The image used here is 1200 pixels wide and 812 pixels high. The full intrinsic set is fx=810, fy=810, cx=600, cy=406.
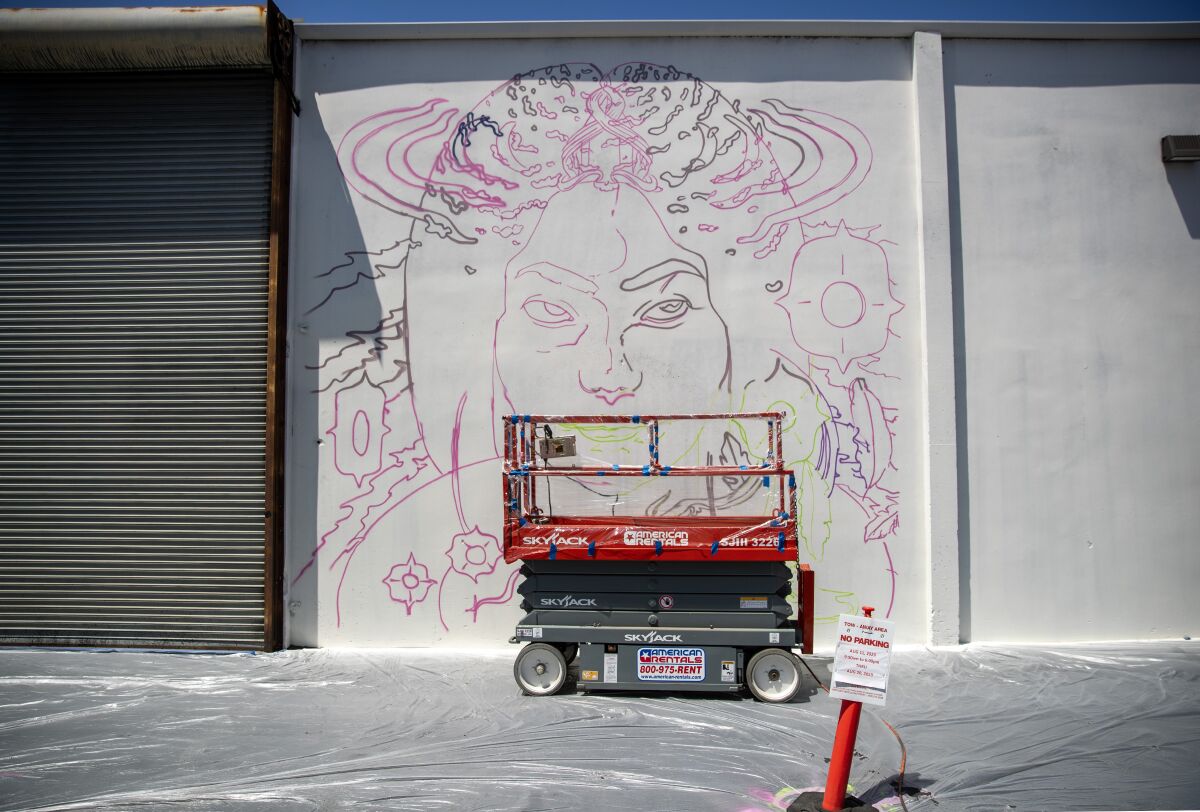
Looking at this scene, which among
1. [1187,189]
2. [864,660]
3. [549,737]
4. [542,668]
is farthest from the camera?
[1187,189]

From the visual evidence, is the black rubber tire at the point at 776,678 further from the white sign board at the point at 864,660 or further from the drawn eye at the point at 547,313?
the drawn eye at the point at 547,313

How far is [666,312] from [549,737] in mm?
3654

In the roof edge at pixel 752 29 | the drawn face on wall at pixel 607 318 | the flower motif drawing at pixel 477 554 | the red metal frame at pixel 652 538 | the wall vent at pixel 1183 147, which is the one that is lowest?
the flower motif drawing at pixel 477 554

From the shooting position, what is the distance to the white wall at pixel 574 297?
697 cm

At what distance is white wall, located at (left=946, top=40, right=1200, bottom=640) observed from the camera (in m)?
6.97

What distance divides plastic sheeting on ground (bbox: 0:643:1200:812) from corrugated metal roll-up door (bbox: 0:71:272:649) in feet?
1.88

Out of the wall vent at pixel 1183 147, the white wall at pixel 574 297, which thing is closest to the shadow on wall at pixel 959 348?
the white wall at pixel 574 297

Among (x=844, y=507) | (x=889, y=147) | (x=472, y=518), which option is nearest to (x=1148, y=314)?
(x=889, y=147)

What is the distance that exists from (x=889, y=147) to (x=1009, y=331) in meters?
1.93

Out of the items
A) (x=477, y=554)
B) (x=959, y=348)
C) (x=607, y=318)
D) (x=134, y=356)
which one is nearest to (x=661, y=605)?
(x=477, y=554)

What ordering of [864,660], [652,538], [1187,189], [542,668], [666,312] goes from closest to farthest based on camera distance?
1. [864,660]
2. [652,538]
3. [542,668]
4. [666,312]
5. [1187,189]

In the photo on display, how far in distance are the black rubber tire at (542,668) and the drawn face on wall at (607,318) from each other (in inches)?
84.6

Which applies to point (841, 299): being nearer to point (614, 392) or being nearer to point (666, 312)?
point (666, 312)

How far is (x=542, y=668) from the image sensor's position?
570 cm
